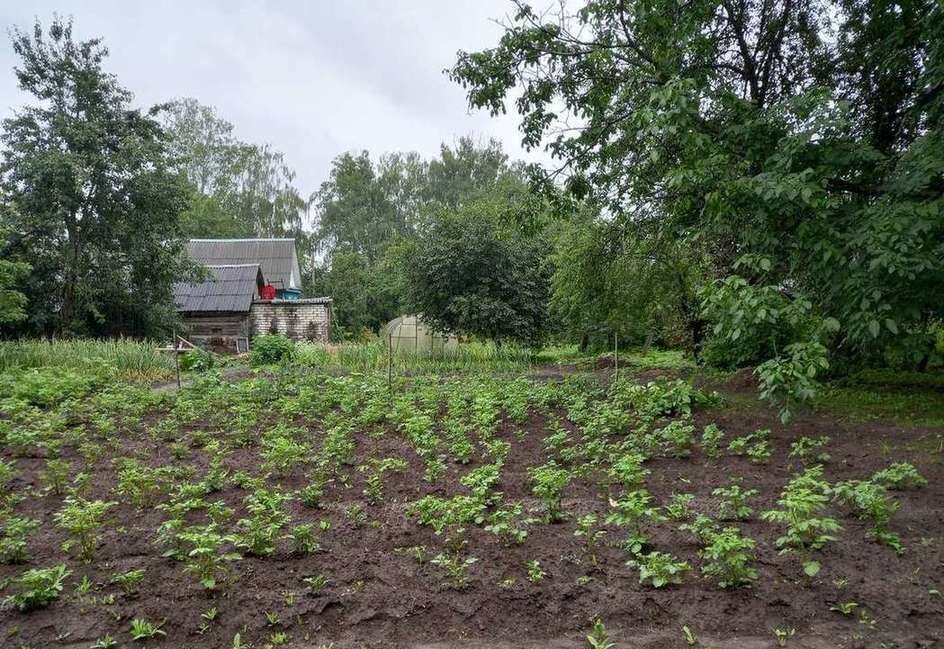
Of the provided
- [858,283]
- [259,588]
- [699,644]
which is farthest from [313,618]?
[858,283]

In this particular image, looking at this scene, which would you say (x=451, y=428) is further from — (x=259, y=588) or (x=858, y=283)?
(x=858, y=283)

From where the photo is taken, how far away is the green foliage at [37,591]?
91.2 inches

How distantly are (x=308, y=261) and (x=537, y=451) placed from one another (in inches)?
1323

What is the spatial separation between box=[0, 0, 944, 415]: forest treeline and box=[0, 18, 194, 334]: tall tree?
6 cm

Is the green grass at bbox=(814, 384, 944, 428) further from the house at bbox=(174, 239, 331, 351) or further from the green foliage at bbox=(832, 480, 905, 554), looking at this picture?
the house at bbox=(174, 239, 331, 351)

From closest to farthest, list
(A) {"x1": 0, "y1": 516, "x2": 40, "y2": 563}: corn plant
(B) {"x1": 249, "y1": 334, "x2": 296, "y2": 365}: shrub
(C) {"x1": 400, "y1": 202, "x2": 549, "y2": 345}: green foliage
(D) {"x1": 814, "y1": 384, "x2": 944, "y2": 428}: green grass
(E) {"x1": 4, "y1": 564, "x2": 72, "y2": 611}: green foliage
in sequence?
(E) {"x1": 4, "y1": 564, "x2": 72, "y2": 611}: green foliage → (A) {"x1": 0, "y1": 516, "x2": 40, "y2": 563}: corn plant → (D) {"x1": 814, "y1": 384, "x2": 944, "y2": 428}: green grass → (B) {"x1": 249, "y1": 334, "x2": 296, "y2": 365}: shrub → (C) {"x1": 400, "y1": 202, "x2": 549, "y2": 345}: green foliage

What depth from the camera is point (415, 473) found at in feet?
13.6

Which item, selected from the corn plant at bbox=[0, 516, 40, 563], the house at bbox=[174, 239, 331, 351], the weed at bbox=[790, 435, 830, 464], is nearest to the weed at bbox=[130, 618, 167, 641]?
the corn plant at bbox=[0, 516, 40, 563]

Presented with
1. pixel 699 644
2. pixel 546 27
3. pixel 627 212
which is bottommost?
pixel 699 644

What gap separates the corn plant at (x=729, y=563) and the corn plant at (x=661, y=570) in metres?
0.11

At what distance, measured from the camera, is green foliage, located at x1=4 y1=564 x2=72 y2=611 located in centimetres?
232

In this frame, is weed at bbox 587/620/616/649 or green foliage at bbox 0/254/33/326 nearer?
weed at bbox 587/620/616/649

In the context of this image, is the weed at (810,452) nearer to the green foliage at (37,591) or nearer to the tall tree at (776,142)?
the tall tree at (776,142)

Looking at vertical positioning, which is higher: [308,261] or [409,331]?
[308,261]
